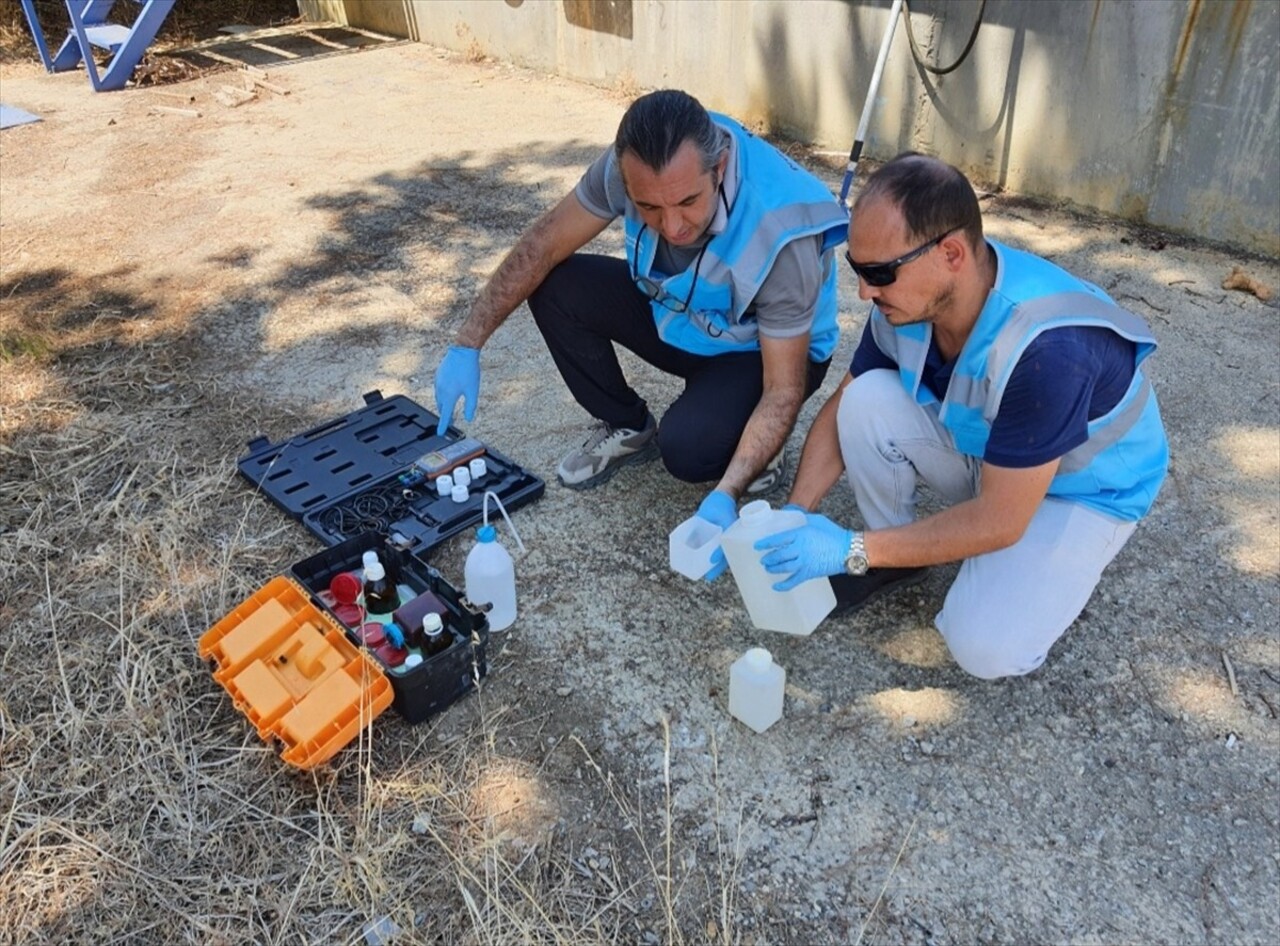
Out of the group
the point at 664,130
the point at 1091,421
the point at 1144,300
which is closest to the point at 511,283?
the point at 664,130

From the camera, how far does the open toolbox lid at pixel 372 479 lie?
2863 mm

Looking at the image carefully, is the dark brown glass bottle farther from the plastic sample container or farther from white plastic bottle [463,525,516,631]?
the plastic sample container

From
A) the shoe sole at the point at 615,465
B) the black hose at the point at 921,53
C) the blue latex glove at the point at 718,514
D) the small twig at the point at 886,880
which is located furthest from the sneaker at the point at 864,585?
the black hose at the point at 921,53

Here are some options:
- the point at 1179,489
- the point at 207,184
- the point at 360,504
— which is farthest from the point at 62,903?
the point at 207,184

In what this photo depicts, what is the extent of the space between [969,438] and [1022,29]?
11.6 ft

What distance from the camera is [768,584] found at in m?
2.29

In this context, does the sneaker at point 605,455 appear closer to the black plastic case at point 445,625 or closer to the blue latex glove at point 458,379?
the blue latex glove at point 458,379

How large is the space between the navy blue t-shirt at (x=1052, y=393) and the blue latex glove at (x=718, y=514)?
669 mm

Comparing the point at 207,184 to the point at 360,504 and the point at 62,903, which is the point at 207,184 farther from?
the point at 62,903

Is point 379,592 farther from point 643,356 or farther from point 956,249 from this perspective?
point 956,249

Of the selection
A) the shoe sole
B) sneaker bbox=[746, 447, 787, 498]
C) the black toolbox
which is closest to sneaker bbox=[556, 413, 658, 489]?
the shoe sole

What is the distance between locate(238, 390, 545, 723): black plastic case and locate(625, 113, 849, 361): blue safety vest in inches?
31.3

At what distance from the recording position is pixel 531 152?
6074 mm

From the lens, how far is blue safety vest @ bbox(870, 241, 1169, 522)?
6.27ft
